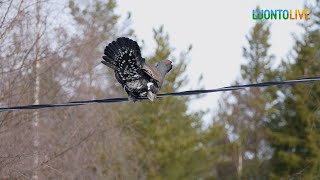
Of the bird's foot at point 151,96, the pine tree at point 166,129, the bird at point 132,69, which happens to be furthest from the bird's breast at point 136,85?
Result: the pine tree at point 166,129

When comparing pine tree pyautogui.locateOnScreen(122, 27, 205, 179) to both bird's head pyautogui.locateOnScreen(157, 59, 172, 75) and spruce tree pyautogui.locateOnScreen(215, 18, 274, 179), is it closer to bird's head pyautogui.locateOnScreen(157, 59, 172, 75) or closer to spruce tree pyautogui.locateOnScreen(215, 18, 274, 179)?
spruce tree pyautogui.locateOnScreen(215, 18, 274, 179)

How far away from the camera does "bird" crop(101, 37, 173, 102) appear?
7.66 meters

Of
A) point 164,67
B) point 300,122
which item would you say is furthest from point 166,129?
point 164,67

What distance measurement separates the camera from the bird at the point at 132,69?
7.66 m

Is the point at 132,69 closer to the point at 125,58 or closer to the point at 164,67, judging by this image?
the point at 125,58

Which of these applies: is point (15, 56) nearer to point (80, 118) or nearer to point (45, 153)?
point (45, 153)

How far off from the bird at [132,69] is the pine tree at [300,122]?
2011 centimetres

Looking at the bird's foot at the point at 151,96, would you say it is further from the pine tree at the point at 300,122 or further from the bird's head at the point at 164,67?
the pine tree at the point at 300,122

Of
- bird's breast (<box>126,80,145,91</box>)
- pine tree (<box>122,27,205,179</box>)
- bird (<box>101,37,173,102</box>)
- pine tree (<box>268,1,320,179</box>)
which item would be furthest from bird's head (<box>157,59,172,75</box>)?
pine tree (<box>268,1,320,179</box>)

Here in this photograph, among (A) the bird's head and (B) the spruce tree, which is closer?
(A) the bird's head

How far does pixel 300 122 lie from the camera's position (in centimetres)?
2877

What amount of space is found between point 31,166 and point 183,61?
1824 centimetres

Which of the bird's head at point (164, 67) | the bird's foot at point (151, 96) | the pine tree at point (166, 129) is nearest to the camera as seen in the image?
the bird's foot at point (151, 96)

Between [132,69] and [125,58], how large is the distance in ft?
0.49
